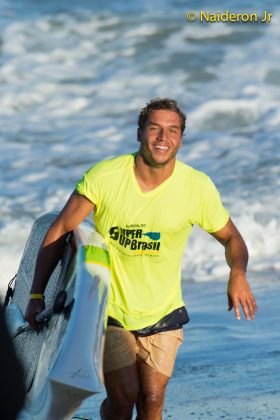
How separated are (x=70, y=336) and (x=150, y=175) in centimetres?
83

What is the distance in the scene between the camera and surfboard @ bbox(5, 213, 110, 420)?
13.0 ft

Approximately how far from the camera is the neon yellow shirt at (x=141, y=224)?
180 inches

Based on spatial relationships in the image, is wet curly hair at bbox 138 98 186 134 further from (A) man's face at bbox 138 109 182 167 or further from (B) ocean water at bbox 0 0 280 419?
(B) ocean water at bbox 0 0 280 419

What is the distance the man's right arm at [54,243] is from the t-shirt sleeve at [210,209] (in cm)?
45

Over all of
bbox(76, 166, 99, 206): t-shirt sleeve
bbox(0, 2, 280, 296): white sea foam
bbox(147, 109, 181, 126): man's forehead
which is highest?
bbox(0, 2, 280, 296): white sea foam

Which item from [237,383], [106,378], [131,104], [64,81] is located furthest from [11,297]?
[64,81]

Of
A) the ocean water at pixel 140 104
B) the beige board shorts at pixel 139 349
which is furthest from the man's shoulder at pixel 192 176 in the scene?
the ocean water at pixel 140 104

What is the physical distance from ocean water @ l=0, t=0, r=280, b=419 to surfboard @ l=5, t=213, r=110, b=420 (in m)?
2.00

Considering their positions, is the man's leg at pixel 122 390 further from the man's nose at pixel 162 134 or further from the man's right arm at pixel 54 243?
the man's nose at pixel 162 134

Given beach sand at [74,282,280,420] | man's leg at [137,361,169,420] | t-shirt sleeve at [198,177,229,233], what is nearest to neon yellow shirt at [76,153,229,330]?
t-shirt sleeve at [198,177,229,233]

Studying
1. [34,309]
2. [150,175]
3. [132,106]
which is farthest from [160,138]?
[132,106]

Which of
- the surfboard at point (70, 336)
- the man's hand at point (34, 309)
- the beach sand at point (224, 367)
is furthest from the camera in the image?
the beach sand at point (224, 367)

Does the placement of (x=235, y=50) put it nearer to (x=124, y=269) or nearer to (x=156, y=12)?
(x=156, y=12)

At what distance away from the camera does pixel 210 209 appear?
184 inches
